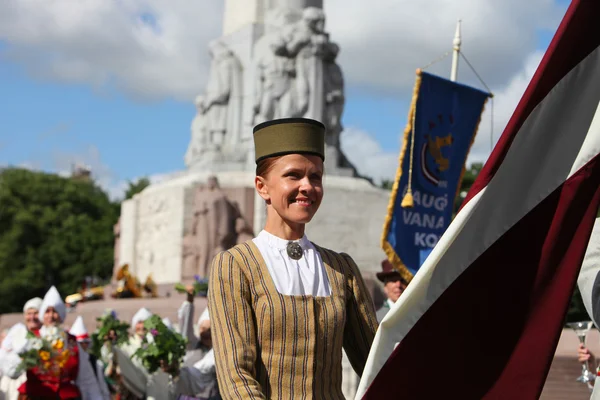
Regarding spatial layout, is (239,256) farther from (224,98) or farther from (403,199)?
(224,98)

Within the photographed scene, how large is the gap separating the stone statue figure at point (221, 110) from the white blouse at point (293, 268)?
70.2 ft

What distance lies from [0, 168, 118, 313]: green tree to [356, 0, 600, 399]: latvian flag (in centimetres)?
4770

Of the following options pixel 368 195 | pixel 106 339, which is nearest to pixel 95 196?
pixel 368 195

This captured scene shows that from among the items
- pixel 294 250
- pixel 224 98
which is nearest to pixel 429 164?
pixel 294 250

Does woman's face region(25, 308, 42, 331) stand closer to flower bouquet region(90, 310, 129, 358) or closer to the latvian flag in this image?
flower bouquet region(90, 310, 129, 358)

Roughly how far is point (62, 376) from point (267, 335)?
5809 millimetres

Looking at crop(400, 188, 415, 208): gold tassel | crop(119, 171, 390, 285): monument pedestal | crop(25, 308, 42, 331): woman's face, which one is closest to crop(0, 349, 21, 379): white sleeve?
crop(25, 308, 42, 331): woman's face

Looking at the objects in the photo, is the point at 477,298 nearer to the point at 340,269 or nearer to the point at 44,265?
the point at 340,269

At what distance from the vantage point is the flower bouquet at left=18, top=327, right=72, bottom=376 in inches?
329

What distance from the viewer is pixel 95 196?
61.8 meters

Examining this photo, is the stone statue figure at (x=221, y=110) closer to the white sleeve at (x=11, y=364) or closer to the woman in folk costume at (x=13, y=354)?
the woman in folk costume at (x=13, y=354)

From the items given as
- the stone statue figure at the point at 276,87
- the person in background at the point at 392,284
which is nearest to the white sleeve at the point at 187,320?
the person in background at the point at 392,284

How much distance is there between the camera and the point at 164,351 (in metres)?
8.41

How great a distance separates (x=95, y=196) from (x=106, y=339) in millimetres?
51542
